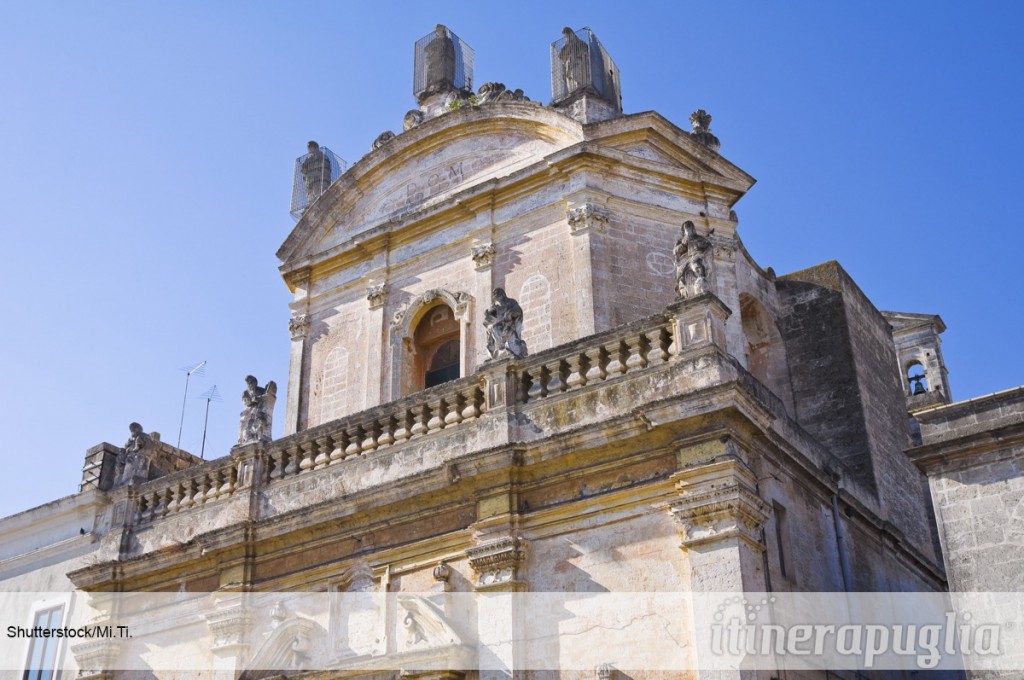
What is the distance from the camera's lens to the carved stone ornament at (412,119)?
1978 centimetres

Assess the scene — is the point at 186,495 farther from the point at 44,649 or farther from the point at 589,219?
the point at 589,219

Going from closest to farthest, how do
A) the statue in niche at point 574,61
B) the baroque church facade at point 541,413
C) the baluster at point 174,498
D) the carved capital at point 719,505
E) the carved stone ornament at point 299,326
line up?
1. the carved capital at point 719,505
2. the baroque church facade at point 541,413
3. the baluster at point 174,498
4. the statue in niche at point 574,61
5. the carved stone ornament at point 299,326

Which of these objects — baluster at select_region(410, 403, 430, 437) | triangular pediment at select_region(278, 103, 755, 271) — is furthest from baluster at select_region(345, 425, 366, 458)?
triangular pediment at select_region(278, 103, 755, 271)

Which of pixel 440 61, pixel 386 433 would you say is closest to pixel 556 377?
pixel 386 433

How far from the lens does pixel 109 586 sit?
52.4 ft

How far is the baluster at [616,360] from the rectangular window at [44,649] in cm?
860

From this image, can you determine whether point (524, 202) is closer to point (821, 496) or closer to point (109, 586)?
point (821, 496)

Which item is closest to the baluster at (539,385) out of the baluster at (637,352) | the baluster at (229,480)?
the baluster at (637,352)

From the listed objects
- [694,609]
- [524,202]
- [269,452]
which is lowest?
[694,609]

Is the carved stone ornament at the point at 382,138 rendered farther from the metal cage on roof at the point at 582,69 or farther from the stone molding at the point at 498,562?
the stone molding at the point at 498,562

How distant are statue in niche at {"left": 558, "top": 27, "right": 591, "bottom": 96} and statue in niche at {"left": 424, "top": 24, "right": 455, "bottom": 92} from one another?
7.44 ft

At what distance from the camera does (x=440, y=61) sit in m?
20.5

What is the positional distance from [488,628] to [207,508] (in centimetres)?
473

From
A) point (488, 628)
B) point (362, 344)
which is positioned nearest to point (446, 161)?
point (362, 344)
